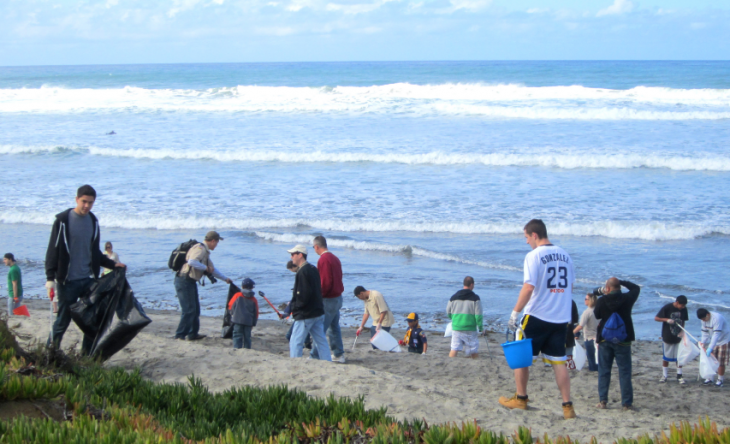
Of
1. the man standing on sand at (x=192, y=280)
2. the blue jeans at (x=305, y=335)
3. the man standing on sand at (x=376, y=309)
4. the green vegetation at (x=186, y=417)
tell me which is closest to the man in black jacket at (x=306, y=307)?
the blue jeans at (x=305, y=335)

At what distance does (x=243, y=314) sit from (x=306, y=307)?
3.57 ft

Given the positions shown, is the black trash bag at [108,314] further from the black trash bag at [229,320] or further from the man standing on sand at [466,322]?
the man standing on sand at [466,322]

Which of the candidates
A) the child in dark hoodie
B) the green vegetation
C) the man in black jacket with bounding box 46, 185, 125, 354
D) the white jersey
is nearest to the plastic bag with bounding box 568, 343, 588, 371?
the white jersey

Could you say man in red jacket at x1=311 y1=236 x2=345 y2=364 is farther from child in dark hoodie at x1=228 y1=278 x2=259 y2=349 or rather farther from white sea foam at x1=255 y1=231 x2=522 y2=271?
white sea foam at x1=255 y1=231 x2=522 y2=271

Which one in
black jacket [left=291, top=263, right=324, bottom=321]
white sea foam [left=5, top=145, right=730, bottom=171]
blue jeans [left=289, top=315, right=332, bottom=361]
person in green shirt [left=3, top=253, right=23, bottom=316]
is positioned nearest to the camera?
black jacket [left=291, top=263, right=324, bottom=321]

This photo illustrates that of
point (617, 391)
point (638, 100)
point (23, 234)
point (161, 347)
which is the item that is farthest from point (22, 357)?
point (638, 100)

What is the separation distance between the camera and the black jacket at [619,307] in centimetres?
652

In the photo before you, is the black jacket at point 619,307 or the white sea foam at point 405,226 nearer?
the black jacket at point 619,307

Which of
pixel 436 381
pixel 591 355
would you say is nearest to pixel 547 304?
pixel 436 381

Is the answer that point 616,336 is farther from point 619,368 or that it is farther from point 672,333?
point 672,333

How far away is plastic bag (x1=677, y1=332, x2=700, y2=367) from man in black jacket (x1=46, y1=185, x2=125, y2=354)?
6767 millimetres

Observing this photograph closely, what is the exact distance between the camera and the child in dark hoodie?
25.3 ft

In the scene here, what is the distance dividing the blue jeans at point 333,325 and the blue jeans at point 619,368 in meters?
3.16

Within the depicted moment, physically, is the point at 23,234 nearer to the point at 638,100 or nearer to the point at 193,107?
A: the point at 193,107
